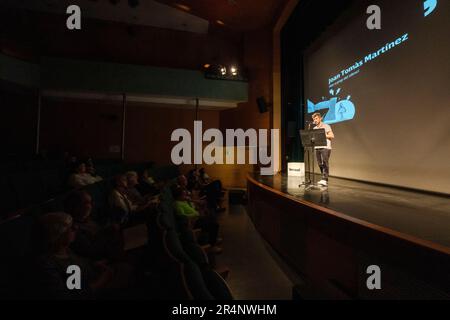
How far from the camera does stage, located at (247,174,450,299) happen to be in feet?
4.00

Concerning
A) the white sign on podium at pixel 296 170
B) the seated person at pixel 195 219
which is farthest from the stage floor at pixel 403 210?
the white sign on podium at pixel 296 170

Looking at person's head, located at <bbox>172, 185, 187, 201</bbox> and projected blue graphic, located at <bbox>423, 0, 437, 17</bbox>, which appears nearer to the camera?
projected blue graphic, located at <bbox>423, 0, 437, 17</bbox>

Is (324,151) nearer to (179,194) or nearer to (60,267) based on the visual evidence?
(179,194)

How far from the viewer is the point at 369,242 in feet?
4.79

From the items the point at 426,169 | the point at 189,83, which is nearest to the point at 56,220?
the point at 426,169

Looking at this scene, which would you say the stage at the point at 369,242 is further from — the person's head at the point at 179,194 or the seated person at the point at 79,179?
the seated person at the point at 79,179

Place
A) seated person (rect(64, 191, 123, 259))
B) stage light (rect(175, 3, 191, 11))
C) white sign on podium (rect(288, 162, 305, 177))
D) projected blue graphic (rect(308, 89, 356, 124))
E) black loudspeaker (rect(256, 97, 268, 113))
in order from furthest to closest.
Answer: black loudspeaker (rect(256, 97, 268, 113))
stage light (rect(175, 3, 191, 11))
white sign on podium (rect(288, 162, 305, 177))
projected blue graphic (rect(308, 89, 356, 124))
seated person (rect(64, 191, 123, 259))

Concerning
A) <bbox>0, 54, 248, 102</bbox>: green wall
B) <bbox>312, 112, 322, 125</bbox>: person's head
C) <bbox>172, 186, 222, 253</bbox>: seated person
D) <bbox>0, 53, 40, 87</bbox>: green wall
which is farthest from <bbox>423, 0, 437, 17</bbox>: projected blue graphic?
<bbox>0, 53, 40, 87</bbox>: green wall

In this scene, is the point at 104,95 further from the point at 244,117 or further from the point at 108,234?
the point at 108,234

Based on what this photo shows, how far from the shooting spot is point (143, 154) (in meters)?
8.27

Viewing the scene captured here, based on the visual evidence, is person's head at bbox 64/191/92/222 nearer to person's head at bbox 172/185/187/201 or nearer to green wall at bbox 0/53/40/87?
person's head at bbox 172/185/187/201

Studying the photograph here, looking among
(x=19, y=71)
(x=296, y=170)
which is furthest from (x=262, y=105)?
(x=19, y=71)

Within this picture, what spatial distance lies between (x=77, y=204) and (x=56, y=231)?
0.63m

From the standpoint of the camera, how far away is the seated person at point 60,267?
115 centimetres
